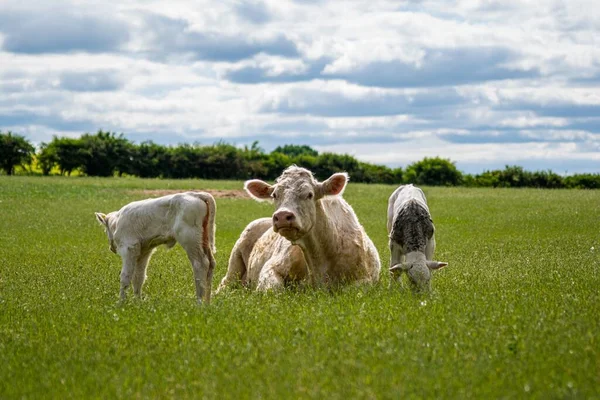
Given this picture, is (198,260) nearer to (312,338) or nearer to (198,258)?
(198,258)

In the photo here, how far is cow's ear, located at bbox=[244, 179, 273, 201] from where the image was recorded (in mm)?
11570

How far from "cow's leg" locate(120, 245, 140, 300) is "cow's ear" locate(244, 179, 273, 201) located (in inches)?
69.8

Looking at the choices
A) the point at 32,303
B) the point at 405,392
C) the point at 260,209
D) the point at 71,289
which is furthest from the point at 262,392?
the point at 260,209

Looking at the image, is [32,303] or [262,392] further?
[32,303]

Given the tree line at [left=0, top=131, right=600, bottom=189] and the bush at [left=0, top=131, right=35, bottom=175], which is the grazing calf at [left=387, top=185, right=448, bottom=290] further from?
the bush at [left=0, top=131, right=35, bottom=175]

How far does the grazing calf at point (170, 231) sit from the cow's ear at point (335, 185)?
156 centimetres

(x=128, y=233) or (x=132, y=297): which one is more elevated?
(x=128, y=233)

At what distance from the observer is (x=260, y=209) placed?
37.1m

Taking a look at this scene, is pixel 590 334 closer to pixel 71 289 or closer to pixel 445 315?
pixel 445 315

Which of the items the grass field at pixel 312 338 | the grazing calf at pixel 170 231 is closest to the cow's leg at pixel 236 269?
the grass field at pixel 312 338

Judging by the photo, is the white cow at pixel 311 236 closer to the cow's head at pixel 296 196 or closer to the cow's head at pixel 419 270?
the cow's head at pixel 296 196

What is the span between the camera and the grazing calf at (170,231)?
1071 centimetres

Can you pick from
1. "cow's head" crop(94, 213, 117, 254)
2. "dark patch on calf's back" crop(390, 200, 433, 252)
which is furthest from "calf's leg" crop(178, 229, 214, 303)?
"dark patch on calf's back" crop(390, 200, 433, 252)

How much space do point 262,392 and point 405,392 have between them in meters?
1.14
